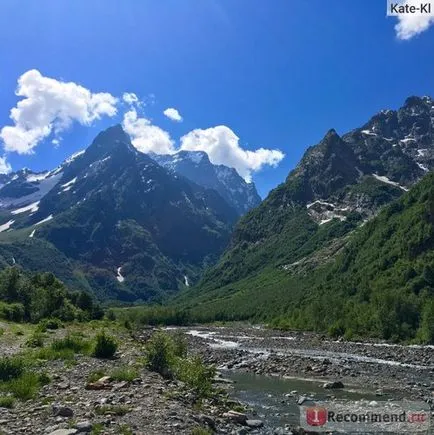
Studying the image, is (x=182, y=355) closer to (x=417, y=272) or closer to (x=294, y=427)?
(x=294, y=427)

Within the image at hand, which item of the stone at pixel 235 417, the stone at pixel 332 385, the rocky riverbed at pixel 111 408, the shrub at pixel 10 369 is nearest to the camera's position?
the rocky riverbed at pixel 111 408

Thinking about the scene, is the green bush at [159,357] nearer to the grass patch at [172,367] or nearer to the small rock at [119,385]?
the grass patch at [172,367]

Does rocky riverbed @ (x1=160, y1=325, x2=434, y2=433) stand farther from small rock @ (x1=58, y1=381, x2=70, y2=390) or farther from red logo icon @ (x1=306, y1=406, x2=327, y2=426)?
small rock @ (x1=58, y1=381, x2=70, y2=390)

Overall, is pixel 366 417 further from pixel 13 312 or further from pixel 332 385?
pixel 13 312

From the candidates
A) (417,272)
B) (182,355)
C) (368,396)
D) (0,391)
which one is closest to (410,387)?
(368,396)

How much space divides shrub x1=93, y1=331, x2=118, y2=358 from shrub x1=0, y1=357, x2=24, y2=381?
1033 centimetres

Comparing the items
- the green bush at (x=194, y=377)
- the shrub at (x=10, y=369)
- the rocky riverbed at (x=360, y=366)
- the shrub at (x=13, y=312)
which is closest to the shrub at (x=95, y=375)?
the shrub at (x=10, y=369)

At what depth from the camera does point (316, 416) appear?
29.6 metres

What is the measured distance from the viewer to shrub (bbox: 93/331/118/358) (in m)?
36.2

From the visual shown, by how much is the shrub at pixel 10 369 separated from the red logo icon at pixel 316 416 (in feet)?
53.8

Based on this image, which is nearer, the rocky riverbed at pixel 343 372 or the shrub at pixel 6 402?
the shrub at pixel 6 402

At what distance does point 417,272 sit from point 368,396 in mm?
97577

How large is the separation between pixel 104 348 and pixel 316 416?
1623 cm

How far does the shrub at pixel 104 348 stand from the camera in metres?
36.2
